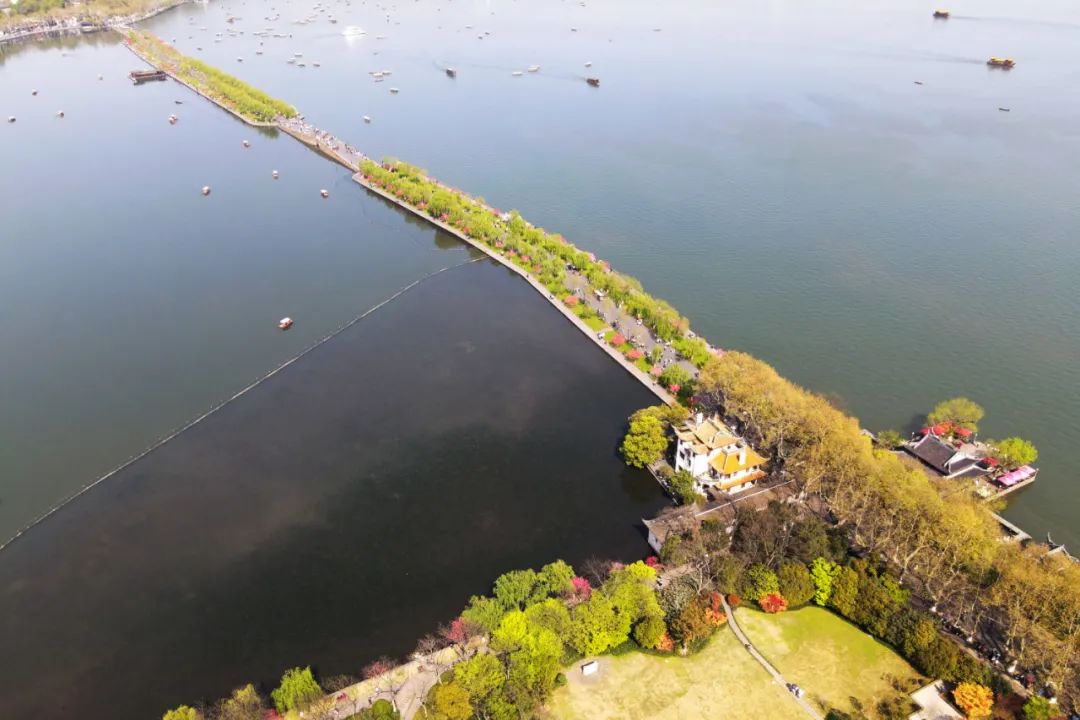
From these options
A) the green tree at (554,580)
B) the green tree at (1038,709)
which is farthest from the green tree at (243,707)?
the green tree at (1038,709)

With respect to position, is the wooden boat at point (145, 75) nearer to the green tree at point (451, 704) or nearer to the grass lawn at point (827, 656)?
the green tree at point (451, 704)

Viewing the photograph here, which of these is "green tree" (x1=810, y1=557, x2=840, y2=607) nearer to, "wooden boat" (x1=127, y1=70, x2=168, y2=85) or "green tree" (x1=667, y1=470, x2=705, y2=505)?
"green tree" (x1=667, y1=470, x2=705, y2=505)

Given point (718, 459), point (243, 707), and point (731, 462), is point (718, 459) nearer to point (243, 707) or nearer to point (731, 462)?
point (731, 462)

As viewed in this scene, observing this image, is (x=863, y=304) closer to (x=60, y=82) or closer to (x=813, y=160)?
(x=813, y=160)

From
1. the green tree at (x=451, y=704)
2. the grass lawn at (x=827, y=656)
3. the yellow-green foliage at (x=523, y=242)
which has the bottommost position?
the grass lawn at (x=827, y=656)

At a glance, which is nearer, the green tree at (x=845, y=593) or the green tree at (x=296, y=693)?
the green tree at (x=296, y=693)

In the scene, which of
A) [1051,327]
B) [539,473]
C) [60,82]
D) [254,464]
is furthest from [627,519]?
[60,82]

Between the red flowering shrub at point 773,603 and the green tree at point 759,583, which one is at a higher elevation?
the green tree at point 759,583
